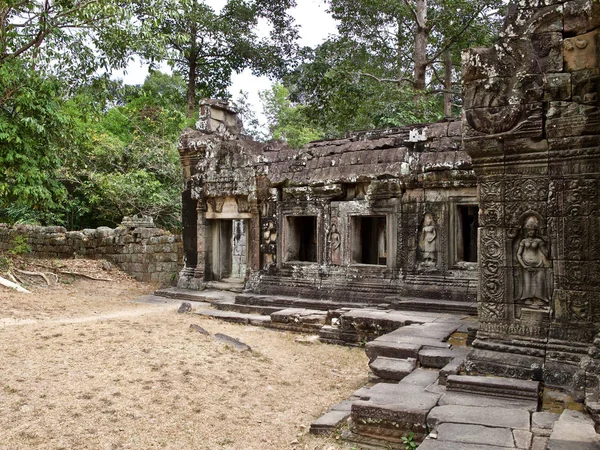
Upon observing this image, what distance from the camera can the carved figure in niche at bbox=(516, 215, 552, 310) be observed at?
4.61 m

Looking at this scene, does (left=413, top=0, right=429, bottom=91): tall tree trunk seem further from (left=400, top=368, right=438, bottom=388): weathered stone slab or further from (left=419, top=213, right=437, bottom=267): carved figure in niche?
(left=400, top=368, right=438, bottom=388): weathered stone slab

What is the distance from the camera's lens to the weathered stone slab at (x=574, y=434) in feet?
10.2

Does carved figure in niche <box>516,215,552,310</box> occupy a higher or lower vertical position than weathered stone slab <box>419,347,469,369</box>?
higher

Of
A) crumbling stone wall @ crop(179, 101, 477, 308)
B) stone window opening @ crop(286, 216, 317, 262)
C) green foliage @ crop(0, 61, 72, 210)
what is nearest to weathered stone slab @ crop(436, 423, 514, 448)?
crumbling stone wall @ crop(179, 101, 477, 308)

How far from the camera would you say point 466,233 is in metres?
10.2

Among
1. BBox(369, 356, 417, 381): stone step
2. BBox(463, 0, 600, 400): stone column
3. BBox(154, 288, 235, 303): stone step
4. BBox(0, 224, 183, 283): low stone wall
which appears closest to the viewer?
BBox(463, 0, 600, 400): stone column

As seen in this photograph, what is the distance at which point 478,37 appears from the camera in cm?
1655

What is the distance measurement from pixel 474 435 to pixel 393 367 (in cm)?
197

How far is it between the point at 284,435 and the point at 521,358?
219cm

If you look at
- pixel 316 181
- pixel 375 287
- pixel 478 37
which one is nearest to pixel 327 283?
pixel 375 287

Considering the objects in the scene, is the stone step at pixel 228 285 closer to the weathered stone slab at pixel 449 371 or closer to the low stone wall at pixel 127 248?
the low stone wall at pixel 127 248

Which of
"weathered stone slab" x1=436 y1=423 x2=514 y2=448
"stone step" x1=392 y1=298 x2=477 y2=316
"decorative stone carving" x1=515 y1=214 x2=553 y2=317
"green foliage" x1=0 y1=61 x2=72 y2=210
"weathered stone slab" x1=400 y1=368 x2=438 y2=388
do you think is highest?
"green foliage" x1=0 y1=61 x2=72 y2=210

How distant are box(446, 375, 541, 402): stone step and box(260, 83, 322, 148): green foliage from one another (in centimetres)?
2380

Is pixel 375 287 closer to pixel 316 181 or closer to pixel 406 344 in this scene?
pixel 316 181
